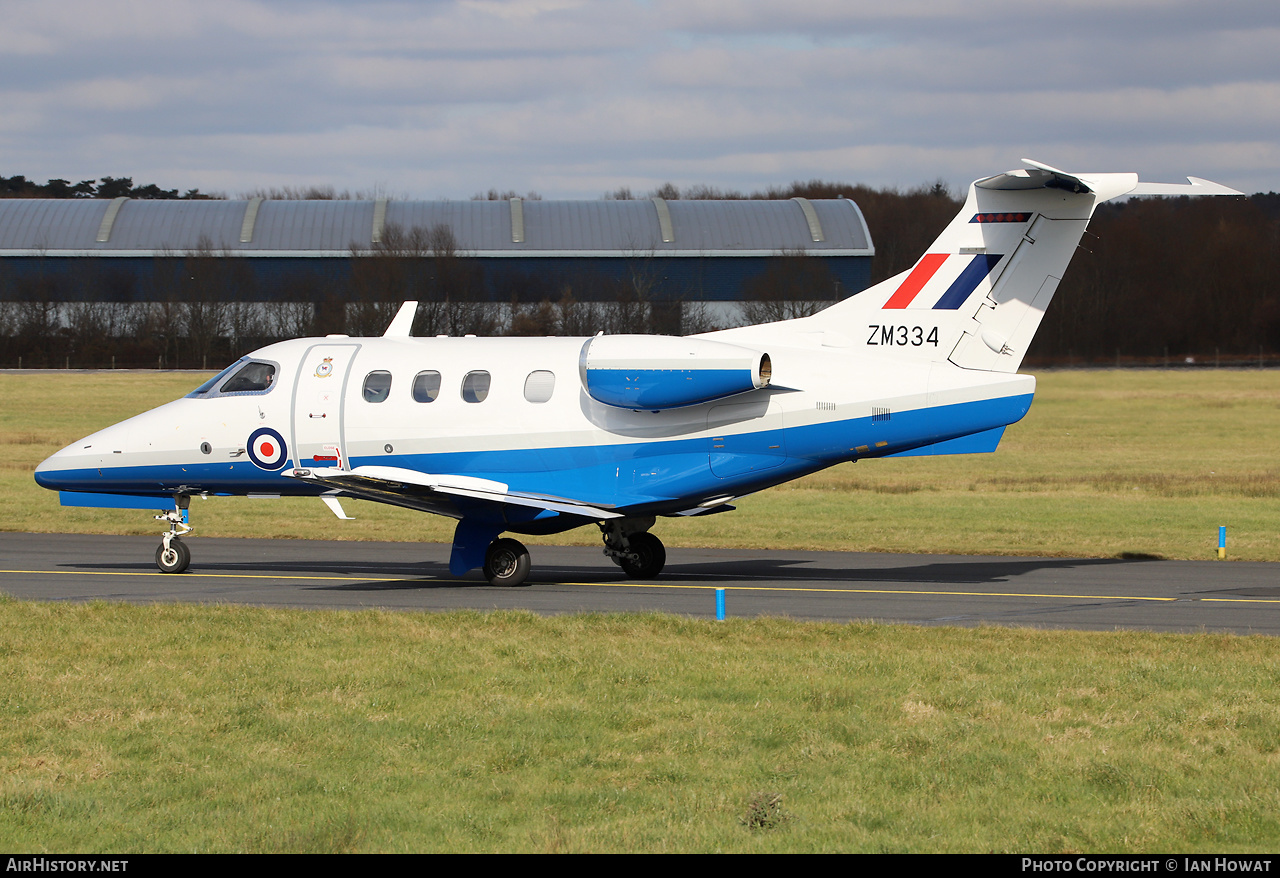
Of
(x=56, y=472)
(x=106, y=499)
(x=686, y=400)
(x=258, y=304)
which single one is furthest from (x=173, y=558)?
(x=258, y=304)

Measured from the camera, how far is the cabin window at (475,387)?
1850 cm

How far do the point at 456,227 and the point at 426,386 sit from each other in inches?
2516

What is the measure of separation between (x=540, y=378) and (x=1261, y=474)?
1003 inches

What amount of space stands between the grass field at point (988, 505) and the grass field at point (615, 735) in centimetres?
1014

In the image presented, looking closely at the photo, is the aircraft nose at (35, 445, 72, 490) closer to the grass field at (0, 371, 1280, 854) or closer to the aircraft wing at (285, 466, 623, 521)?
the aircraft wing at (285, 466, 623, 521)

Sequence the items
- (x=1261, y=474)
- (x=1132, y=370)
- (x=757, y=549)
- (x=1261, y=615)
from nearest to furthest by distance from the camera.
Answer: (x=1261, y=615) < (x=757, y=549) < (x=1261, y=474) < (x=1132, y=370)

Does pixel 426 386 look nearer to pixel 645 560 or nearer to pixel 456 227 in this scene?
pixel 645 560

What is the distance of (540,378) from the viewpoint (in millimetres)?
18453

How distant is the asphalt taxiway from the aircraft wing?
115 cm

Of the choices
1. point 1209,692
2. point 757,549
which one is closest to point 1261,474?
point 757,549

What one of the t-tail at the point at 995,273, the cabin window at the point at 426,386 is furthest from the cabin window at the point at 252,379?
the t-tail at the point at 995,273

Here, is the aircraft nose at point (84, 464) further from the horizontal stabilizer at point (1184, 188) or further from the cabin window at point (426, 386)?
the horizontal stabilizer at point (1184, 188)

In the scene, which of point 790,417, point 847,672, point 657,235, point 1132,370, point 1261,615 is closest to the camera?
point 847,672
